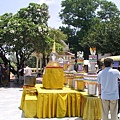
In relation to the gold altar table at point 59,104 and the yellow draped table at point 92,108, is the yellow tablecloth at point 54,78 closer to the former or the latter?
the gold altar table at point 59,104

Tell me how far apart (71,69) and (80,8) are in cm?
3838

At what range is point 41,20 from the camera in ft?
60.3

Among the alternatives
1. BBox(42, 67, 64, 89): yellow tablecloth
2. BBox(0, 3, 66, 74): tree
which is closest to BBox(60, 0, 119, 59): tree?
BBox(0, 3, 66, 74): tree

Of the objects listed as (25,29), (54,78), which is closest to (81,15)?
(25,29)

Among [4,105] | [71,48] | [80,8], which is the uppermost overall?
[80,8]

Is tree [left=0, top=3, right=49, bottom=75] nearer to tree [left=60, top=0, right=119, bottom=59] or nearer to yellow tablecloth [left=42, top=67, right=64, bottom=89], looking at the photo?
yellow tablecloth [left=42, top=67, right=64, bottom=89]

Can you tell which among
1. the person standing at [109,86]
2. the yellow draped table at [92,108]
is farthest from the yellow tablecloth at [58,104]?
the person standing at [109,86]

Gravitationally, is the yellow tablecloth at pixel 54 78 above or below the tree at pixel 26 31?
below

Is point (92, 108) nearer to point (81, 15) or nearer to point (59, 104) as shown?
point (59, 104)

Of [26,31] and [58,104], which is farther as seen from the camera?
[26,31]

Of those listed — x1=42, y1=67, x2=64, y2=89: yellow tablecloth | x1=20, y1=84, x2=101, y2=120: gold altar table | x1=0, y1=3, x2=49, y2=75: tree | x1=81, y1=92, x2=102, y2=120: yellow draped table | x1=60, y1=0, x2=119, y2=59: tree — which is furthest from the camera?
x1=60, y1=0, x2=119, y2=59: tree

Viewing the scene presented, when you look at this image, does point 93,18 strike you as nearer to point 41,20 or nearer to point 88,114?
point 41,20

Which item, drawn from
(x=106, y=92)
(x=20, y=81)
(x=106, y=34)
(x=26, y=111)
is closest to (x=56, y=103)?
(x=26, y=111)

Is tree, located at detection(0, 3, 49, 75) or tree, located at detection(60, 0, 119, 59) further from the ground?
tree, located at detection(60, 0, 119, 59)
